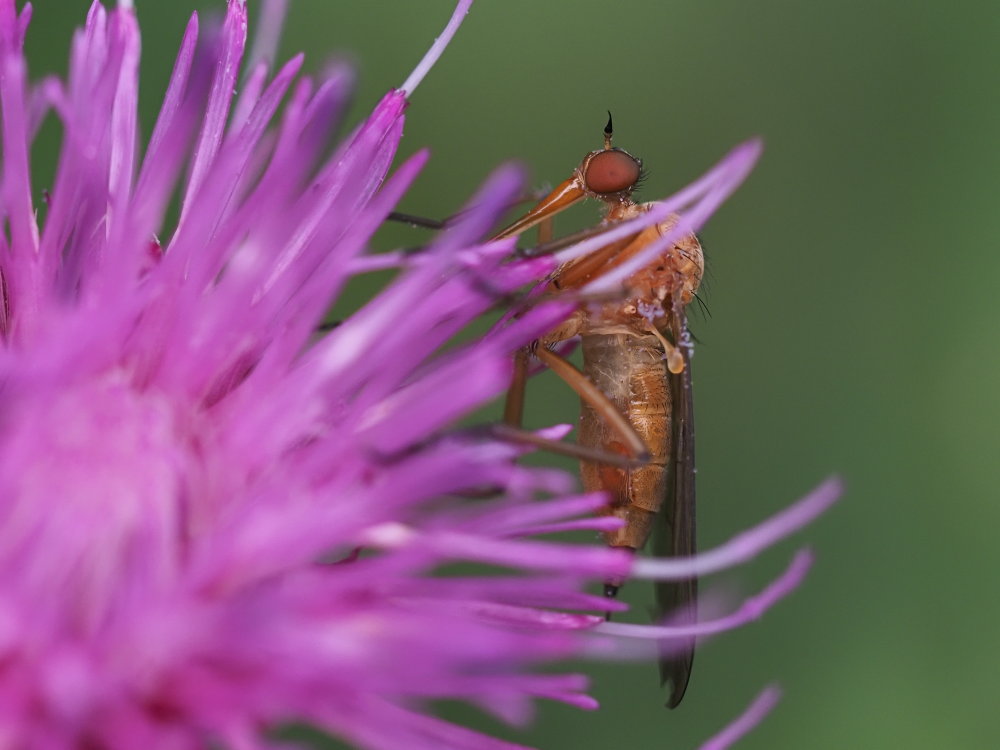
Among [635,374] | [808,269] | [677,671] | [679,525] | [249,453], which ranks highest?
[808,269]

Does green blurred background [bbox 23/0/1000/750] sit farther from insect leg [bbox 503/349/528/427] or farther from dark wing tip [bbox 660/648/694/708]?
insect leg [bbox 503/349/528/427]

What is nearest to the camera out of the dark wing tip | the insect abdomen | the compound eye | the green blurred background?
the dark wing tip

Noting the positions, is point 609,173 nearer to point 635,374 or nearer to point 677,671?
point 635,374

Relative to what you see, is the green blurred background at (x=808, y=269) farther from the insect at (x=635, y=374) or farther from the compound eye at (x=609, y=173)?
the compound eye at (x=609, y=173)

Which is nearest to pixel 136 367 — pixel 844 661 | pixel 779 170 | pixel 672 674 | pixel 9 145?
pixel 9 145

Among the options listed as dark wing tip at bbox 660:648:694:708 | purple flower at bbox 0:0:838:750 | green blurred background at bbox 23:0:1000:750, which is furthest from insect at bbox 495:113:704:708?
green blurred background at bbox 23:0:1000:750

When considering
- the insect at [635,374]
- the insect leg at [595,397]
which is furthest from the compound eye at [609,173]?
the insect leg at [595,397]

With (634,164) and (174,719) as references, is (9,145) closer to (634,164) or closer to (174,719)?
(174,719)

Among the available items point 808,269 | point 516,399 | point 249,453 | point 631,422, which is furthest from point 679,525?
point 808,269
